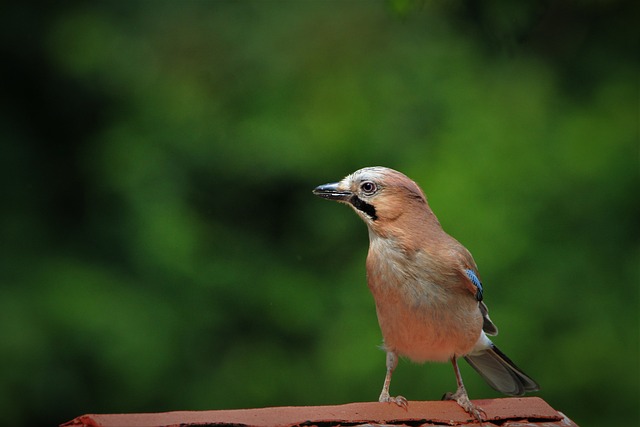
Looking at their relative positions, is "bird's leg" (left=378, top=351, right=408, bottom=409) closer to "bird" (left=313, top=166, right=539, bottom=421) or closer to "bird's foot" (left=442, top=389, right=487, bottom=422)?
"bird" (left=313, top=166, right=539, bottom=421)

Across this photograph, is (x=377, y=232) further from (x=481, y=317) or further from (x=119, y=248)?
(x=119, y=248)

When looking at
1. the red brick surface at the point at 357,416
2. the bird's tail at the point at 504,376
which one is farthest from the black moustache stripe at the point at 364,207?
the bird's tail at the point at 504,376

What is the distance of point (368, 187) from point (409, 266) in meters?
0.33

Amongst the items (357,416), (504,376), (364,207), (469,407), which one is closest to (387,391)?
(469,407)

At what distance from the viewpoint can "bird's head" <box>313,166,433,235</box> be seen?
3.87m

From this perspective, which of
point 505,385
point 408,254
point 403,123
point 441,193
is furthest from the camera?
point 403,123

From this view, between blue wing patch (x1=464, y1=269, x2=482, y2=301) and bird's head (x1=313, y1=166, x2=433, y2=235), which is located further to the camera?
blue wing patch (x1=464, y1=269, x2=482, y2=301)

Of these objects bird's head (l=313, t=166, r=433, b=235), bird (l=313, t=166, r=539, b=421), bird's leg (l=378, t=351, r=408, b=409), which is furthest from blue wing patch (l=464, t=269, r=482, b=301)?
bird's leg (l=378, t=351, r=408, b=409)

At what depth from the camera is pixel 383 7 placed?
23.4 feet

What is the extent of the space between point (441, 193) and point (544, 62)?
1.52 meters

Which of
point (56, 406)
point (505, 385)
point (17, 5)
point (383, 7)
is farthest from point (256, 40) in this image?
point (505, 385)

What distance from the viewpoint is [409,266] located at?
3.90 m

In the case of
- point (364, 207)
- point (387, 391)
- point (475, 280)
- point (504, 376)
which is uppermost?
point (364, 207)

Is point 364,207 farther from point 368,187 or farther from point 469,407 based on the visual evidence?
point 469,407
